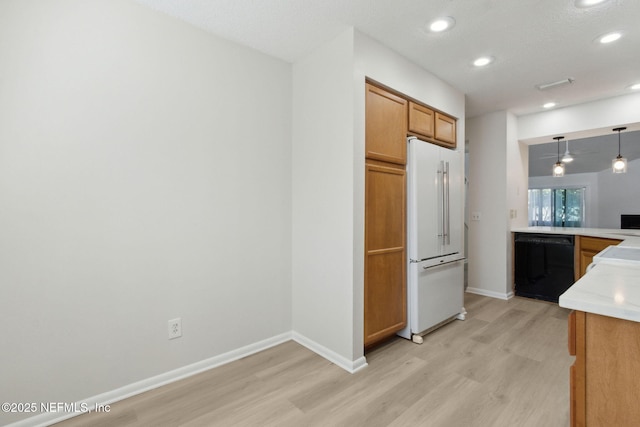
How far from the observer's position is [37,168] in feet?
5.40

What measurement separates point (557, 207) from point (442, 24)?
31.0ft

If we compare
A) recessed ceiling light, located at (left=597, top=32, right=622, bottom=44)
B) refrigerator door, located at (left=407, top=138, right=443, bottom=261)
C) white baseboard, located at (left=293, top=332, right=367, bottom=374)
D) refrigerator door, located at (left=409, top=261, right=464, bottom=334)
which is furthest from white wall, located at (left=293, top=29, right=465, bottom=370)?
recessed ceiling light, located at (left=597, top=32, right=622, bottom=44)

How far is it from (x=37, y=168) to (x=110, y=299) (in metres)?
0.84

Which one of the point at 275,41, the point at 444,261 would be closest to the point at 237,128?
the point at 275,41

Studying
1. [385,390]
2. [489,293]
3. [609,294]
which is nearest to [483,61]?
[609,294]

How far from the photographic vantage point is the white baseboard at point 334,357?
2.22 meters

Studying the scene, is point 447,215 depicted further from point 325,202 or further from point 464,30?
point 464,30

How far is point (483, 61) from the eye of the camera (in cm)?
269

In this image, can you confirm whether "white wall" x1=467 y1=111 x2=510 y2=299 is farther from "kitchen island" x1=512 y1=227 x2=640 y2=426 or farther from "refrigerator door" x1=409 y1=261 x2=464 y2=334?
"kitchen island" x1=512 y1=227 x2=640 y2=426

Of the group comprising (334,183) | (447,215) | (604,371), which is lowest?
(604,371)

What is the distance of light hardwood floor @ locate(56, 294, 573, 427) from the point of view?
1713 mm

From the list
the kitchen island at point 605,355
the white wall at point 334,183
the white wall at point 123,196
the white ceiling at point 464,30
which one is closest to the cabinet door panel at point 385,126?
the white wall at point 334,183

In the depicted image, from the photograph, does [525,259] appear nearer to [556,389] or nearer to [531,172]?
[556,389]

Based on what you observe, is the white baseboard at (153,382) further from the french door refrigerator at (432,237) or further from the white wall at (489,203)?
the white wall at (489,203)
